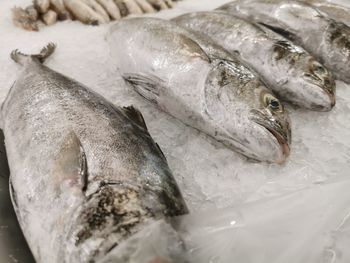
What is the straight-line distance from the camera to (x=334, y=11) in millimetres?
3203

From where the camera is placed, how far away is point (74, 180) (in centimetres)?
159

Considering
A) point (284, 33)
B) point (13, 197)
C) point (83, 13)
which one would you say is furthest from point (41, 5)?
point (13, 197)

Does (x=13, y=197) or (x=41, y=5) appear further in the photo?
(x=41, y=5)

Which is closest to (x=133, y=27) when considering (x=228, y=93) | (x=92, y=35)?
(x=92, y=35)

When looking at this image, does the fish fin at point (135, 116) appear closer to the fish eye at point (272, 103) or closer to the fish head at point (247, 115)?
the fish head at point (247, 115)

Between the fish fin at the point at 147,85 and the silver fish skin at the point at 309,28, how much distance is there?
3.71ft

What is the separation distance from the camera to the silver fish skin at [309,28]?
2.77m

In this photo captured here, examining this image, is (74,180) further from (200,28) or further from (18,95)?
(200,28)

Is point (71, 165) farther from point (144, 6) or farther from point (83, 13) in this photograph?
point (144, 6)

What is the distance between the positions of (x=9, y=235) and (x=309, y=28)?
237 cm

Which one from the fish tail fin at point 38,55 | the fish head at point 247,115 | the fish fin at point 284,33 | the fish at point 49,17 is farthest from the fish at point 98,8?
the fish head at point 247,115

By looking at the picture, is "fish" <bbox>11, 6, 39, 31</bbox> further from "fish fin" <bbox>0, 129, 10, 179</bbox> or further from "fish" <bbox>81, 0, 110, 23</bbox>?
"fish fin" <bbox>0, 129, 10, 179</bbox>

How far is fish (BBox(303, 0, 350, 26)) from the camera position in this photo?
315 centimetres

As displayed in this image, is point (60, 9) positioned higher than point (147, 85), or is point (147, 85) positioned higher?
point (60, 9)
